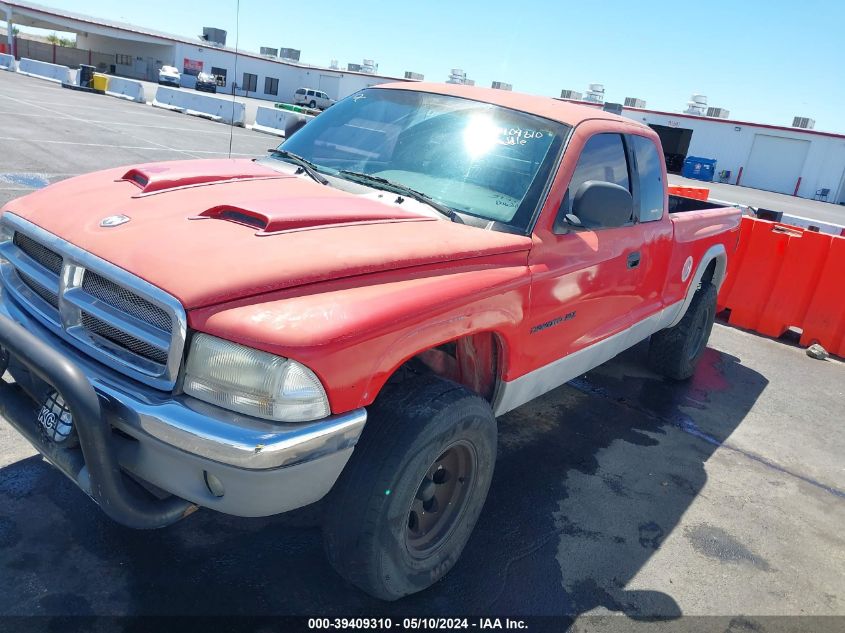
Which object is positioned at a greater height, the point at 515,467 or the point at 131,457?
the point at 131,457

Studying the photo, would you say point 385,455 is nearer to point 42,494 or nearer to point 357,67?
point 42,494

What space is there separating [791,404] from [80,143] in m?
12.9

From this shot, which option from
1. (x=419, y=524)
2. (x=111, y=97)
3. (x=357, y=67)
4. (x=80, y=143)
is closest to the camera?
(x=419, y=524)

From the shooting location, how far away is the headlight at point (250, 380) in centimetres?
203

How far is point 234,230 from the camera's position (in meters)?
2.45

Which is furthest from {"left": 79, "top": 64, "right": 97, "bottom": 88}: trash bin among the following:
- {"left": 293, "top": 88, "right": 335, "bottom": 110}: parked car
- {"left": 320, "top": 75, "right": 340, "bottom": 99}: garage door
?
{"left": 320, "top": 75, "right": 340, "bottom": 99}: garage door

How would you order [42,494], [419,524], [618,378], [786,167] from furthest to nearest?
[786,167] → [618,378] → [42,494] → [419,524]

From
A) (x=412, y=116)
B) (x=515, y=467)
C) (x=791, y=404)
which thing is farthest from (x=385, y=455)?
(x=791, y=404)

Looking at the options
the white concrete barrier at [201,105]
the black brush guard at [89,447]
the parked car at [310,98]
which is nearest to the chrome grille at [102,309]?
the black brush guard at [89,447]

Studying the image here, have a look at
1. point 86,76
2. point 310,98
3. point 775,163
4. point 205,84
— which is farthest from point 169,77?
point 775,163

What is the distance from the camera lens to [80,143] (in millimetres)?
13055

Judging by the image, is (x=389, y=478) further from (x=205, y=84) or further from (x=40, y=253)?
(x=205, y=84)

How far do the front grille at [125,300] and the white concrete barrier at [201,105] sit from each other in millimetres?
24262

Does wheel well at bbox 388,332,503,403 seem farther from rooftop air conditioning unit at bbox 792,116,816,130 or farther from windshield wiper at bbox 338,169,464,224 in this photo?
rooftop air conditioning unit at bbox 792,116,816,130
